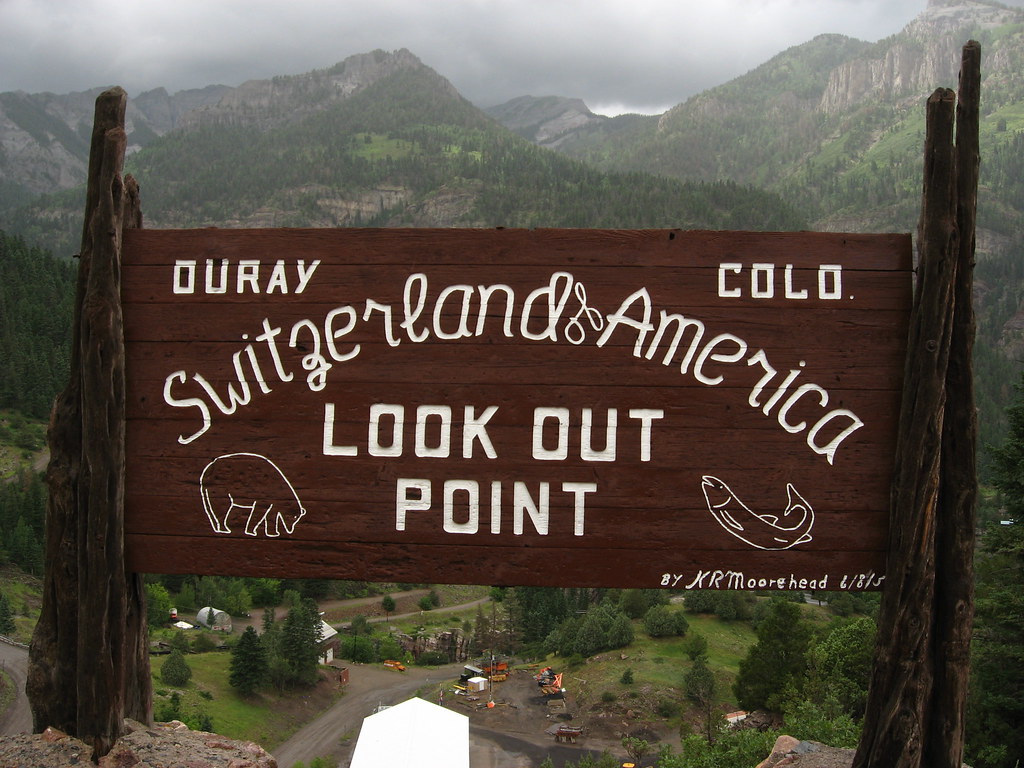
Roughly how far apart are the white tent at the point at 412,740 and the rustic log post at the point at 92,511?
697 inches

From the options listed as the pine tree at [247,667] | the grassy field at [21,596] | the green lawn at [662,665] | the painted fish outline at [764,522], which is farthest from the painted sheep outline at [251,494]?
the grassy field at [21,596]

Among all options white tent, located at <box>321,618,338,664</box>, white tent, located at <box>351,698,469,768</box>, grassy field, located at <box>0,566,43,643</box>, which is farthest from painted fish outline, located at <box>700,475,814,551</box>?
grassy field, located at <box>0,566,43,643</box>

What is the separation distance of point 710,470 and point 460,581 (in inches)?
46.7

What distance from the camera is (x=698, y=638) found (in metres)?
54.0

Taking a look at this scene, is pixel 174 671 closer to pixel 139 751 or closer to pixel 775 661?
pixel 775 661

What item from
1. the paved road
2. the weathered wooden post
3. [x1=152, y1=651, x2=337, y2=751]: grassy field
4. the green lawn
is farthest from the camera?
the green lawn

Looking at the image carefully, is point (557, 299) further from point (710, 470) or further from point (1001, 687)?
point (1001, 687)

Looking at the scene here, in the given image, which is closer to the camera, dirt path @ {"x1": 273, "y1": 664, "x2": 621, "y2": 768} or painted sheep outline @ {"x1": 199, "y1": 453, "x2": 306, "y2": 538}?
painted sheep outline @ {"x1": 199, "y1": 453, "x2": 306, "y2": 538}

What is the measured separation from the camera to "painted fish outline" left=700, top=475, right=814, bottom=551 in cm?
358

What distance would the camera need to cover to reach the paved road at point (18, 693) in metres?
40.8

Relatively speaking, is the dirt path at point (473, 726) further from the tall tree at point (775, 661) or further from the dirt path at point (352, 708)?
the tall tree at point (775, 661)

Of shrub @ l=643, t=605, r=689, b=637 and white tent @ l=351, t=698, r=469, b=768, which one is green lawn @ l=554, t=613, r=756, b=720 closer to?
shrub @ l=643, t=605, r=689, b=637

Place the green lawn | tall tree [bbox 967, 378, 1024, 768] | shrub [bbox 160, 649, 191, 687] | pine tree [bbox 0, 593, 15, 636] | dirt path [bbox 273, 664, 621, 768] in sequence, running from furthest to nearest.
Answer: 1. pine tree [bbox 0, 593, 15, 636]
2. the green lawn
3. shrub [bbox 160, 649, 191, 687]
4. dirt path [bbox 273, 664, 621, 768]
5. tall tree [bbox 967, 378, 1024, 768]

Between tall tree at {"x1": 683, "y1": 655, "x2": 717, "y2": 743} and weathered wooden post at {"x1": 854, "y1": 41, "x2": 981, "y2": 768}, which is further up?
weathered wooden post at {"x1": 854, "y1": 41, "x2": 981, "y2": 768}
